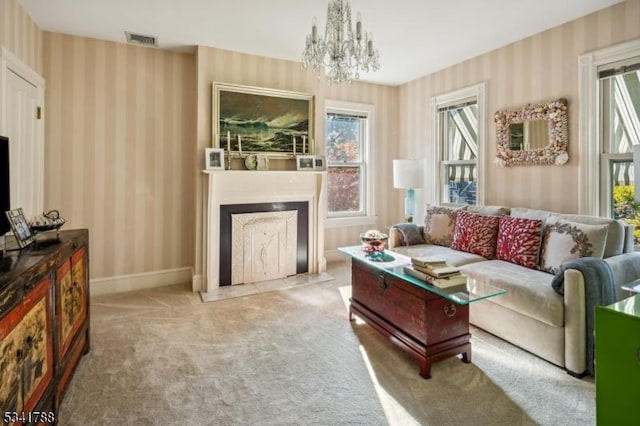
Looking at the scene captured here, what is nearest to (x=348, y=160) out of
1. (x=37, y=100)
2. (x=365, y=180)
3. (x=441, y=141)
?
(x=365, y=180)

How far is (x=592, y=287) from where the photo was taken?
2119mm

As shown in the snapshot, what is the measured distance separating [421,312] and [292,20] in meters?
2.78

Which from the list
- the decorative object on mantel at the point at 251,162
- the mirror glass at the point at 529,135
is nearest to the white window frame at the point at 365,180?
the decorative object on mantel at the point at 251,162

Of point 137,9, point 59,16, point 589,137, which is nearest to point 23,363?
point 137,9

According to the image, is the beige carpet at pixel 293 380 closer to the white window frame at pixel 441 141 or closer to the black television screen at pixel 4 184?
the black television screen at pixel 4 184

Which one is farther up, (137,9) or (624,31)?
(137,9)

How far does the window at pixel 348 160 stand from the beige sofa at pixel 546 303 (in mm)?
2326

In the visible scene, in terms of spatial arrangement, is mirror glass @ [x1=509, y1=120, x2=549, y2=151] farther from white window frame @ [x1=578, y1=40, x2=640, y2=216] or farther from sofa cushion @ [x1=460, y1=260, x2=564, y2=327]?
sofa cushion @ [x1=460, y1=260, x2=564, y2=327]

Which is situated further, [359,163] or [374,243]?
[359,163]

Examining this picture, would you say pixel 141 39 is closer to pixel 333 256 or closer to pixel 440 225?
pixel 333 256

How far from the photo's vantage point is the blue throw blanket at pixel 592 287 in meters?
2.12

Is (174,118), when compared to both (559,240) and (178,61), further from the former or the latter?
(559,240)

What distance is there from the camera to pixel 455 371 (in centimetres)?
219

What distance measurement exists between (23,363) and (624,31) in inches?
178
